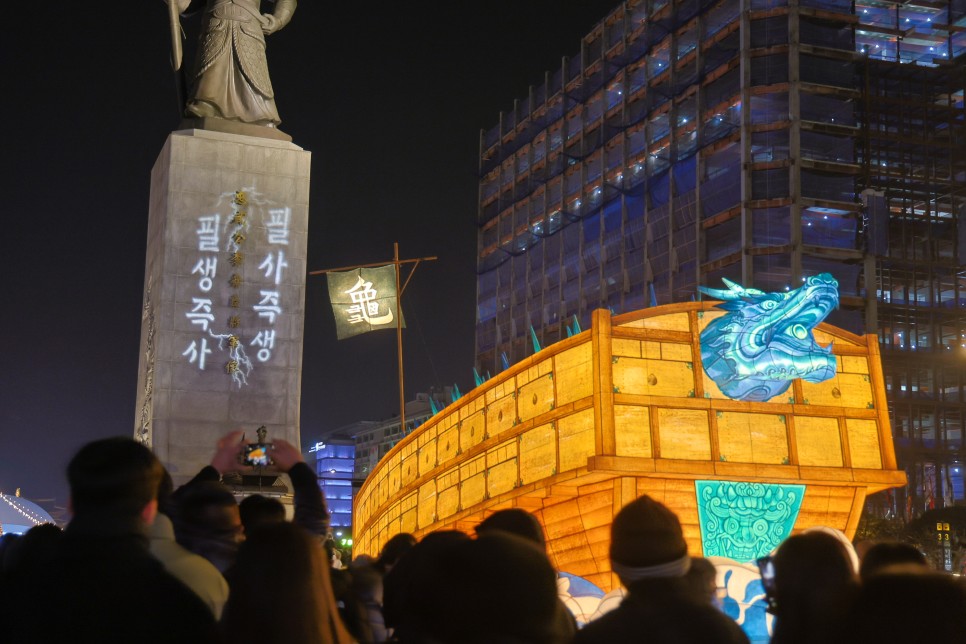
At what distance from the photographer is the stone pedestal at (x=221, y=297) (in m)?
16.0

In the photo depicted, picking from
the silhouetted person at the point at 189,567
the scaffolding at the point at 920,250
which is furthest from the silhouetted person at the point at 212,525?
the scaffolding at the point at 920,250

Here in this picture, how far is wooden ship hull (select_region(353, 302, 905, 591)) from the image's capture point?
15094 millimetres

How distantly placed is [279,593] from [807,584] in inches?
71.1

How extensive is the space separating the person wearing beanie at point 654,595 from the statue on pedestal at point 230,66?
14.8 meters

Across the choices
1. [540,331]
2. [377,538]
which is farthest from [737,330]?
[540,331]

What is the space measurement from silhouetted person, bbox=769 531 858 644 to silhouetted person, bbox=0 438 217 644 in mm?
1903

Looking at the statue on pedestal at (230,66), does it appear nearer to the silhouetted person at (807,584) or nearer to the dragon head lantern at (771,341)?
the dragon head lantern at (771,341)

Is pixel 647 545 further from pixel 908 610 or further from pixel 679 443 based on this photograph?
pixel 679 443

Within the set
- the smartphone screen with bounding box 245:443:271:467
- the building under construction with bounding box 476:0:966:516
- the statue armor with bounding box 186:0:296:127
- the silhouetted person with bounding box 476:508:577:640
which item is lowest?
the silhouetted person with bounding box 476:508:577:640

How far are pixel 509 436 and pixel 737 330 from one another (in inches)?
155

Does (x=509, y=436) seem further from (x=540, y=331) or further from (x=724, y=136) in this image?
(x=540, y=331)

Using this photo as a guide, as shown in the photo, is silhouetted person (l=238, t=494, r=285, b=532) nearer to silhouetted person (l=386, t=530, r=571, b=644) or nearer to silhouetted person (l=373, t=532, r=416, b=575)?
silhouetted person (l=373, t=532, r=416, b=575)

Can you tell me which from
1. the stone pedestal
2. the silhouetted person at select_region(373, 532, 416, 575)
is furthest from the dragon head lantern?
the silhouetted person at select_region(373, 532, 416, 575)

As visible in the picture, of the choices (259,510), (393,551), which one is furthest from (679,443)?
(259,510)
